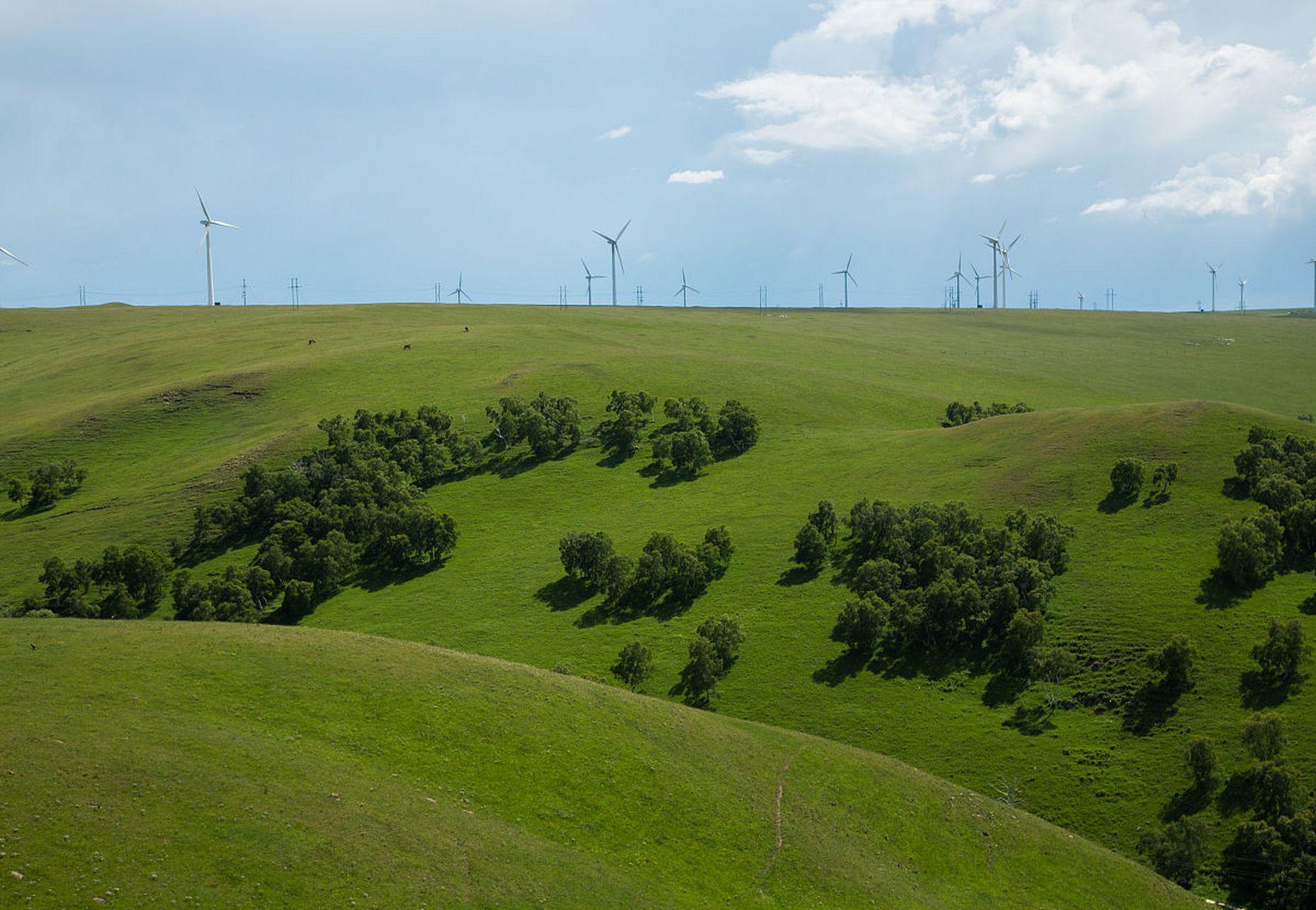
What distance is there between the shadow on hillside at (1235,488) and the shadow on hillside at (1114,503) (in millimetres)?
9106

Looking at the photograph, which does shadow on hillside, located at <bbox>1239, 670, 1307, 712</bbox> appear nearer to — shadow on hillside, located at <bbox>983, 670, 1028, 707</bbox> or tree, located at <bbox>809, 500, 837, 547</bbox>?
shadow on hillside, located at <bbox>983, 670, 1028, 707</bbox>

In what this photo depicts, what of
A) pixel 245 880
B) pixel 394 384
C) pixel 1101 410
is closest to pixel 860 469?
pixel 1101 410

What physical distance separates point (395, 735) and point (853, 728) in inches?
1774

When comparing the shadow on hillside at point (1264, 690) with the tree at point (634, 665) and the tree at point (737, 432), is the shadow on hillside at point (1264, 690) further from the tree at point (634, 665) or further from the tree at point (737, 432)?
the tree at point (737, 432)

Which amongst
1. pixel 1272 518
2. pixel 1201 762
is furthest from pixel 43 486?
pixel 1272 518

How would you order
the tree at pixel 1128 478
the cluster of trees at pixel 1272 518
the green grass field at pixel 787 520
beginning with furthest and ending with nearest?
the tree at pixel 1128 478 → the cluster of trees at pixel 1272 518 → the green grass field at pixel 787 520

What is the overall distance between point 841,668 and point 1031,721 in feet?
56.8

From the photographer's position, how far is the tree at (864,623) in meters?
94.8

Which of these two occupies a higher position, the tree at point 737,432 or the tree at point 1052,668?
the tree at point 737,432

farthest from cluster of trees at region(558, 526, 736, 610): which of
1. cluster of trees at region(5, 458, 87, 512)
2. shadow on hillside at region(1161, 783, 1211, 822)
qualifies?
cluster of trees at region(5, 458, 87, 512)

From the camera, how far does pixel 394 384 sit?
591 ft

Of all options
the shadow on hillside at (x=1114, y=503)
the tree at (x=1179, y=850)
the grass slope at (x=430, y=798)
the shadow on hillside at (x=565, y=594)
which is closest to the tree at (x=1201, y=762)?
the tree at (x=1179, y=850)

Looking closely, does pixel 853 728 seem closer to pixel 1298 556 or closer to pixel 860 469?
pixel 1298 556

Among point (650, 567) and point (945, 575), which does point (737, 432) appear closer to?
point (650, 567)
